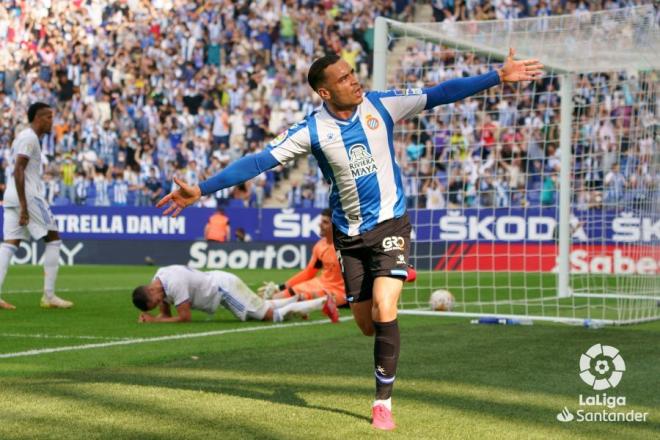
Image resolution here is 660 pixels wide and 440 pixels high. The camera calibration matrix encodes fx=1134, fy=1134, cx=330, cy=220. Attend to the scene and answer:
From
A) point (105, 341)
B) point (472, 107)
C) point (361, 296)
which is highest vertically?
point (472, 107)

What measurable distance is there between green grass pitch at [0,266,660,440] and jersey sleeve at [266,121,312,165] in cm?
144

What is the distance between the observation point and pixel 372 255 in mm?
6543

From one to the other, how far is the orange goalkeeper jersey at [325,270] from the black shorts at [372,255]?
286 inches

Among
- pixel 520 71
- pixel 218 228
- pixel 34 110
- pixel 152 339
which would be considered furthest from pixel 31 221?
pixel 218 228

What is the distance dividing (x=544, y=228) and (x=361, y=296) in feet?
57.1

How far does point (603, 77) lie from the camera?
18609mm

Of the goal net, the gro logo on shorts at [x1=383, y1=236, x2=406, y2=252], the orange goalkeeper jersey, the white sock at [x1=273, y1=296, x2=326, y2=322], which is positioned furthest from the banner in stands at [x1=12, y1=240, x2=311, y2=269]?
the gro logo on shorts at [x1=383, y1=236, x2=406, y2=252]

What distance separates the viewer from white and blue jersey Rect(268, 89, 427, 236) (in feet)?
21.3

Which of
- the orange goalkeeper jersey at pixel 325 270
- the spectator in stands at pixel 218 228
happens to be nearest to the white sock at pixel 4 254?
the orange goalkeeper jersey at pixel 325 270

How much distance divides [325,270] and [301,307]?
5.32ft

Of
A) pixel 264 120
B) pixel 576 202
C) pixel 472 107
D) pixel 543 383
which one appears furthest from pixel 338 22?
pixel 543 383

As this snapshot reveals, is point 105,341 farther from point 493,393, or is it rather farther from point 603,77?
point 603,77

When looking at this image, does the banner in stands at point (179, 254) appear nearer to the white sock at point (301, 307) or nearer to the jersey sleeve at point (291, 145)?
the white sock at point (301, 307)

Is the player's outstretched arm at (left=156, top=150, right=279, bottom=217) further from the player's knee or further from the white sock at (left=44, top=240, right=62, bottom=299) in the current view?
the white sock at (left=44, top=240, right=62, bottom=299)
